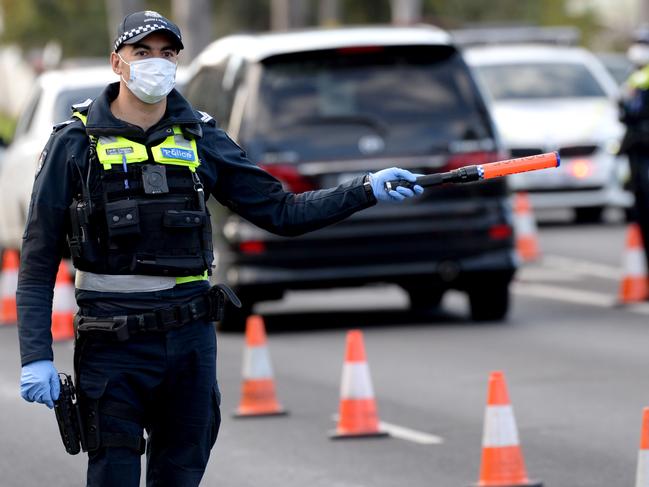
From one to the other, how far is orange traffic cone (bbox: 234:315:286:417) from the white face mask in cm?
451

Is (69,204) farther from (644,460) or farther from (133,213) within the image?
(644,460)

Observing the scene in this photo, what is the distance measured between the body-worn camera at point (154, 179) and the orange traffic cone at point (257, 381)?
4445 millimetres

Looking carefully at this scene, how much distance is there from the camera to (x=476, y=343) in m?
13.0

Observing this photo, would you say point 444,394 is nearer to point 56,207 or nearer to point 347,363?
point 347,363

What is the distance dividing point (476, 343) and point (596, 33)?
53.7m

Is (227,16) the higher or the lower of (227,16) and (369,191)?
the higher

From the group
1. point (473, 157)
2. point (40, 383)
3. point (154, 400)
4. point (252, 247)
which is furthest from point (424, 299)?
point (40, 383)

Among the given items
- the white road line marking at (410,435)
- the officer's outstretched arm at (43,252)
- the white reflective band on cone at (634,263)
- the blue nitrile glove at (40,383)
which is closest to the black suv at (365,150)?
the white reflective band on cone at (634,263)

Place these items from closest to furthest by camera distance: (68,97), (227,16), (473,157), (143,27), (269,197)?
(143,27) < (269,197) < (473,157) < (68,97) < (227,16)

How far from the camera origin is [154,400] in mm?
5977

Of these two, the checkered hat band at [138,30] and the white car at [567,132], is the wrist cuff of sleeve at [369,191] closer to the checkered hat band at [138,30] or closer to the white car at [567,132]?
the checkered hat band at [138,30]

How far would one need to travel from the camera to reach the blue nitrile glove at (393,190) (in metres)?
5.97

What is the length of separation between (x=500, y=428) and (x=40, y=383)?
2893 mm

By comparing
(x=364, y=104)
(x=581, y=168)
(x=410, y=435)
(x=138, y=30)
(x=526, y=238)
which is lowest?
(x=410, y=435)
